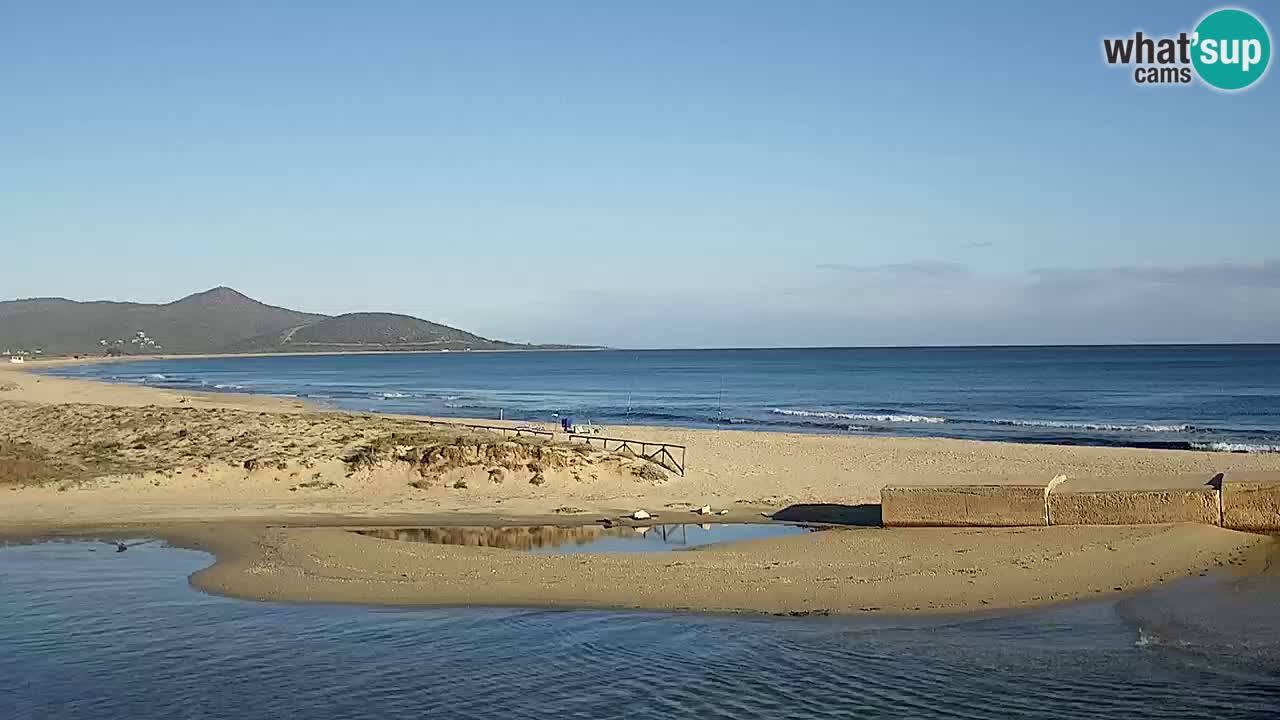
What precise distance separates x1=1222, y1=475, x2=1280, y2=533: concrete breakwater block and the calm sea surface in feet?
8.46

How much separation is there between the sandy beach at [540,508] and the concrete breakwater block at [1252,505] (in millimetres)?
325

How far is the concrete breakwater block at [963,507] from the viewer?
15.1m

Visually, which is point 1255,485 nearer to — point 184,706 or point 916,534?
point 916,534

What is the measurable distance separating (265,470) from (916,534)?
13.2 m

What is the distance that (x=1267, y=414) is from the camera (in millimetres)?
52500

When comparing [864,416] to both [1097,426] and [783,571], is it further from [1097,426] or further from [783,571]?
[783,571]

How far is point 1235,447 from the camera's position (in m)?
36.1

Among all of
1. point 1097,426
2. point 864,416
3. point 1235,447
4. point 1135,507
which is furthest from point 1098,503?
point 864,416

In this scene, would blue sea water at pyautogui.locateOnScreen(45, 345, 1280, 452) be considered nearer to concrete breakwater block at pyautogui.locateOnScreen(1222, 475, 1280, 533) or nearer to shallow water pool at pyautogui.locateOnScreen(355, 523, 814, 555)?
concrete breakwater block at pyautogui.locateOnScreen(1222, 475, 1280, 533)

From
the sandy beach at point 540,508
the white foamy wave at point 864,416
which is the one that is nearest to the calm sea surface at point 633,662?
the sandy beach at point 540,508

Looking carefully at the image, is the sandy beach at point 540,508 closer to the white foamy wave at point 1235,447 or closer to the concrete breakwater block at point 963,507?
the concrete breakwater block at point 963,507

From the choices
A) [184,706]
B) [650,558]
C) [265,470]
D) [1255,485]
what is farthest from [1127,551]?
[265,470]

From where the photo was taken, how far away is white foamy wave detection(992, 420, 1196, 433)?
4474 cm

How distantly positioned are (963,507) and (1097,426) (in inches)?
1371
